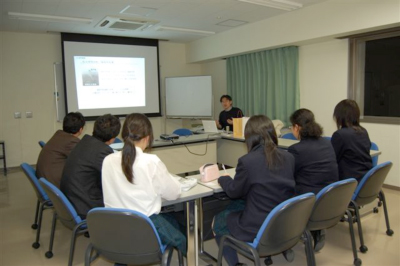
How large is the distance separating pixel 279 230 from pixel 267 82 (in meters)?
4.57

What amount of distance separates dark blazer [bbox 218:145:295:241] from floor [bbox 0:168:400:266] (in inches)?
34.6

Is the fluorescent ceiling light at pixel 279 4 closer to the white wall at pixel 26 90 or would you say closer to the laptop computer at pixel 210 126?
the laptop computer at pixel 210 126

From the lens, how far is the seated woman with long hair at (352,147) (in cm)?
258

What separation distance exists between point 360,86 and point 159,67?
4.40 meters

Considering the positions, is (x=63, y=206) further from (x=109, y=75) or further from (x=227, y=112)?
(x=109, y=75)

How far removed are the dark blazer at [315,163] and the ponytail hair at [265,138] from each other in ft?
1.51

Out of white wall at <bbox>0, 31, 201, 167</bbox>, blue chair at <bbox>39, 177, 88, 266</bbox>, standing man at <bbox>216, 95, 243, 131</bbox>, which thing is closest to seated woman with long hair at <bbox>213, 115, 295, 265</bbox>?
blue chair at <bbox>39, 177, 88, 266</bbox>

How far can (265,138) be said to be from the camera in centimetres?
187

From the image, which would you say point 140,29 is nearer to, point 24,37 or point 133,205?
point 24,37

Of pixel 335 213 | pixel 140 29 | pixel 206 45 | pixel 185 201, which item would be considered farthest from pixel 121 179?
pixel 206 45

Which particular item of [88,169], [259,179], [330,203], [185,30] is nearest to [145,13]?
[185,30]

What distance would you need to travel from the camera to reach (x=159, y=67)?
287 inches

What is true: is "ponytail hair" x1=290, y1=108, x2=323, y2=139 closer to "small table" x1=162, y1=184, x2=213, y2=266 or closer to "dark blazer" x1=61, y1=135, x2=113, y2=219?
"small table" x1=162, y1=184, x2=213, y2=266

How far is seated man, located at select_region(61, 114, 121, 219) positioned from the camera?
213 centimetres
